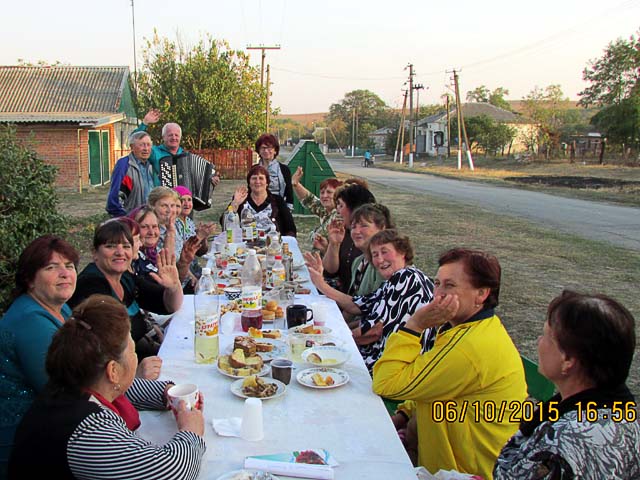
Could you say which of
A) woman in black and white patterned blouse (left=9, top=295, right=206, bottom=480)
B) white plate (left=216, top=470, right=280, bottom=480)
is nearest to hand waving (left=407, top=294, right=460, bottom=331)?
white plate (left=216, top=470, right=280, bottom=480)

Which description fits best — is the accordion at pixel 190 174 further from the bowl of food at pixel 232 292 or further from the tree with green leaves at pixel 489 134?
the tree with green leaves at pixel 489 134

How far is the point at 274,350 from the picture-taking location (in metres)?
2.83

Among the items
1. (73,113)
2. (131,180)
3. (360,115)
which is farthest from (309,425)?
(360,115)

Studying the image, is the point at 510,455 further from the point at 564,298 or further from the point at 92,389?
the point at 92,389

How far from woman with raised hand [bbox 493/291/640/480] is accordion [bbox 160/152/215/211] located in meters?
5.74

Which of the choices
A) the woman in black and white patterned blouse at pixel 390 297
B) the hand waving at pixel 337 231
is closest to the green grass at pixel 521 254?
the hand waving at pixel 337 231

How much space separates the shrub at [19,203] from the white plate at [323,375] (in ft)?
11.1

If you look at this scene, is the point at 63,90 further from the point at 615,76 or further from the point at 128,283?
the point at 615,76

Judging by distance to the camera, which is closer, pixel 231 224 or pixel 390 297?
pixel 390 297

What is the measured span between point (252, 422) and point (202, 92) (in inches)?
945

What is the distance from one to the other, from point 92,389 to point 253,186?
4.95 m

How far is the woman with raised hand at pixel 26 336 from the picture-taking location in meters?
2.16

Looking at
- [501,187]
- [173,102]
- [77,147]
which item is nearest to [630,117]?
[501,187]

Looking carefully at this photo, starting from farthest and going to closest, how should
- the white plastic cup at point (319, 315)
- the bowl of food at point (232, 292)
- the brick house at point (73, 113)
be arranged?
the brick house at point (73, 113) → the bowl of food at point (232, 292) → the white plastic cup at point (319, 315)
